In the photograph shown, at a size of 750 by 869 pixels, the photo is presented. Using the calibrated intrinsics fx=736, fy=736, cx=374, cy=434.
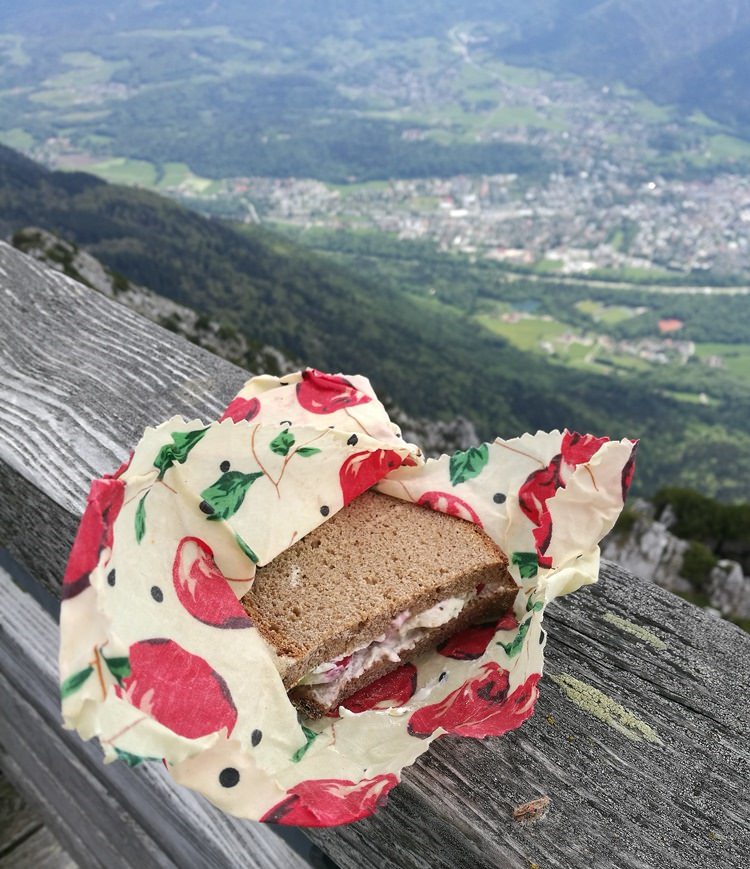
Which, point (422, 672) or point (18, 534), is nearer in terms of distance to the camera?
point (422, 672)

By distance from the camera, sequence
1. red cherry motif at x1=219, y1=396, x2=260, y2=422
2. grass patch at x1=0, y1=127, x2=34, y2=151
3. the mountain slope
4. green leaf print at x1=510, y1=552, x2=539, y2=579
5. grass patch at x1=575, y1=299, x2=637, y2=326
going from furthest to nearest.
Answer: grass patch at x1=0, y1=127, x2=34, y2=151
grass patch at x1=575, y1=299, x2=637, y2=326
the mountain slope
red cherry motif at x1=219, y1=396, x2=260, y2=422
green leaf print at x1=510, y1=552, x2=539, y2=579

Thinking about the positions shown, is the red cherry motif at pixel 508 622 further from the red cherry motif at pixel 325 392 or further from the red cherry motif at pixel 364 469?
the red cherry motif at pixel 325 392

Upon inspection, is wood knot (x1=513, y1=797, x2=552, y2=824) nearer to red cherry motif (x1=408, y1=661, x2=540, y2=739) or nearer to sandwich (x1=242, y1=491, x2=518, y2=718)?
red cherry motif (x1=408, y1=661, x2=540, y2=739)

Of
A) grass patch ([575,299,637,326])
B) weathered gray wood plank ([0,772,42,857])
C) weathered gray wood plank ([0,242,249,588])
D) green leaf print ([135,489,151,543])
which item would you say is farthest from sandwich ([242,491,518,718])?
grass patch ([575,299,637,326])

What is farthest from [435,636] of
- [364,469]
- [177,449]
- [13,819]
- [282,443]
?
[13,819]

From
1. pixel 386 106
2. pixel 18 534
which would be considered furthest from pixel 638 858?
pixel 386 106

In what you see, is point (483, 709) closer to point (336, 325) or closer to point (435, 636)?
point (435, 636)

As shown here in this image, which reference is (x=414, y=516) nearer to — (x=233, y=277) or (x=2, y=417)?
(x=2, y=417)
